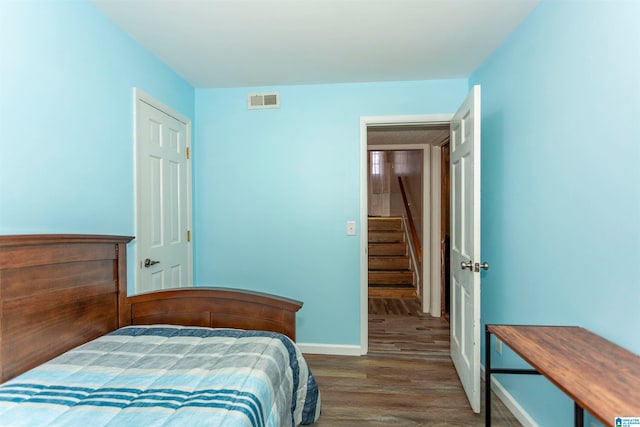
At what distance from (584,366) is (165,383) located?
1440 millimetres

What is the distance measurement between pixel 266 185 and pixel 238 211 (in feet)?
1.19

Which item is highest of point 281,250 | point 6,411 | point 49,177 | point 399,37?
point 399,37

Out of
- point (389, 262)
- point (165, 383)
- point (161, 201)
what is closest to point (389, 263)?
point (389, 262)

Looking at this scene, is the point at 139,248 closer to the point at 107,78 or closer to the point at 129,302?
the point at 129,302

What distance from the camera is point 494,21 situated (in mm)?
1946

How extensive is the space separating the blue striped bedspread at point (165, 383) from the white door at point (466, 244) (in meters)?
1.12

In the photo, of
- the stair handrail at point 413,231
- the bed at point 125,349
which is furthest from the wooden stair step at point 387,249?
the bed at point 125,349

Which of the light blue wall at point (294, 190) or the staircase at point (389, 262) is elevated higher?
the light blue wall at point (294, 190)

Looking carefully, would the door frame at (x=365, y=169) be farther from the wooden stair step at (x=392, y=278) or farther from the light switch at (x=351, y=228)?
the wooden stair step at (x=392, y=278)

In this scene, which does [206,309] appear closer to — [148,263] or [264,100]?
[148,263]

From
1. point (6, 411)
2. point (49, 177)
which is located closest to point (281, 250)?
point (49, 177)

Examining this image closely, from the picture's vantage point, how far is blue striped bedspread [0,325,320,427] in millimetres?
1002

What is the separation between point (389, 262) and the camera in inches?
218

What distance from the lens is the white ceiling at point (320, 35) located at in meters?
1.80
